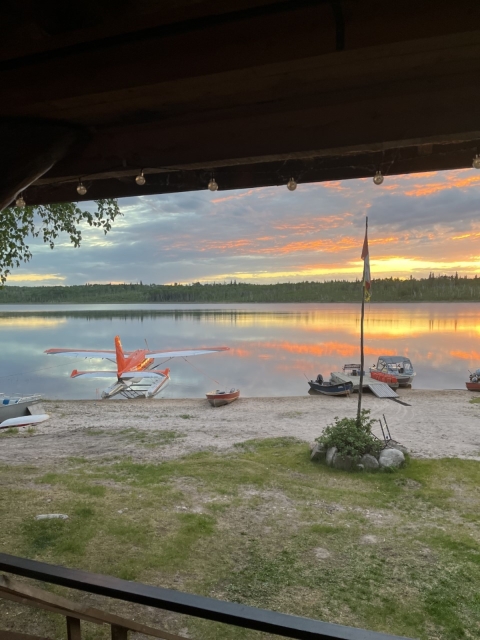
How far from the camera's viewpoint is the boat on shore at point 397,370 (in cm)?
2211

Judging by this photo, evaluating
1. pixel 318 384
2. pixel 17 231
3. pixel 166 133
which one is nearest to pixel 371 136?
pixel 166 133

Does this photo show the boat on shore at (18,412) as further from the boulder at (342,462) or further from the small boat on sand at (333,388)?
the small boat on sand at (333,388)

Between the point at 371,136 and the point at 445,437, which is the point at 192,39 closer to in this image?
the point at 371,136

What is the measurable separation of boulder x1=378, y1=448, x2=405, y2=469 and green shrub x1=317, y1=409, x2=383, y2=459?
181 millimetres

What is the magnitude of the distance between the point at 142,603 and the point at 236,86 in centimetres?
195

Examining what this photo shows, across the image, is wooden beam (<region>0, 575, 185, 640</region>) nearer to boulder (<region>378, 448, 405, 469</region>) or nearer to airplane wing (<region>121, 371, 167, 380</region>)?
boulder (<region>378, 448, 405, 469</region>)

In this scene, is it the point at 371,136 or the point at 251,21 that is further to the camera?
the point at 371,136

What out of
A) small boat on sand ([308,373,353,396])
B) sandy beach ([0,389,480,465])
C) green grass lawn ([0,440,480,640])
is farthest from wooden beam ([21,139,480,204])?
small boat on sand ([308,373,353,396])

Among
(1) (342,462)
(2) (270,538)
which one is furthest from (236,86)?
(1) (342,462)

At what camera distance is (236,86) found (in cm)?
170

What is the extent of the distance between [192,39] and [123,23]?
245 mm

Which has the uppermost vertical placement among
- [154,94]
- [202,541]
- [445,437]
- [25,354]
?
[154,94]

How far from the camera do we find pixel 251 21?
139 centimetres

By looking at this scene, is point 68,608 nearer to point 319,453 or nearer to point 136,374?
point 319,453
